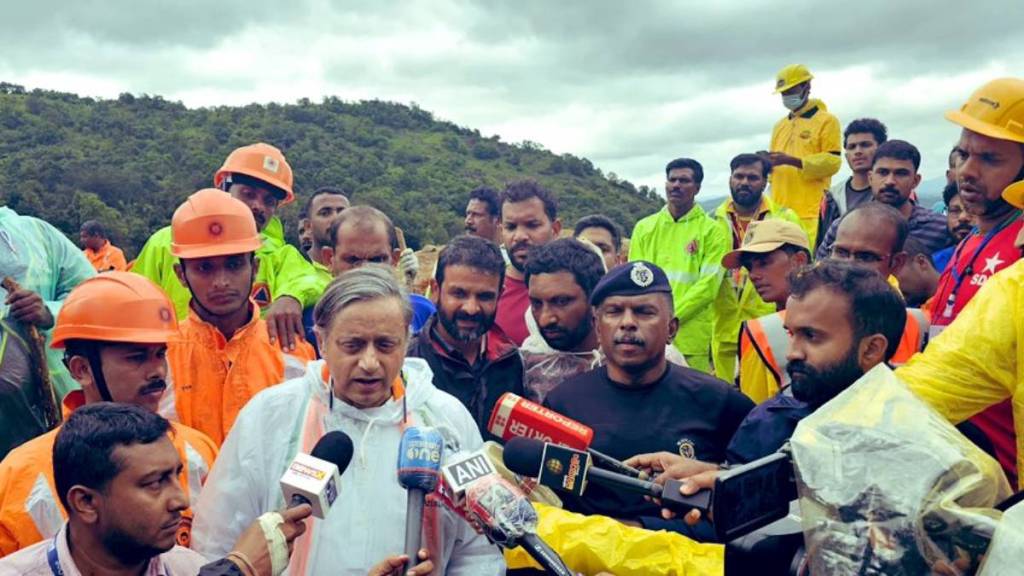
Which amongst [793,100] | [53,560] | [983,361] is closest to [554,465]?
[983,361]

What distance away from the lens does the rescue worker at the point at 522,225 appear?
5.64m

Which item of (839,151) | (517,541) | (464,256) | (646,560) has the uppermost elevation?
(839,151)

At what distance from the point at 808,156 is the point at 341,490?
316 inches

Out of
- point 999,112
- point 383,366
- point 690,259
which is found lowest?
point 383,366

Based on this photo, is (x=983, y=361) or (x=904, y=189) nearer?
(x=983, y=361)

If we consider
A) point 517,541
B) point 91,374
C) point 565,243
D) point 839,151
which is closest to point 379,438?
point 517,541

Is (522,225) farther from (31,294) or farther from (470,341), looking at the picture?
(31,294)

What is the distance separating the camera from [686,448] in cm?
338

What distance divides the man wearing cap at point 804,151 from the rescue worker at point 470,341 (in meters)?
5.84

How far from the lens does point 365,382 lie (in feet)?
9.68

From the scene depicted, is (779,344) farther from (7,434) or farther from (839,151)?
(839,151)

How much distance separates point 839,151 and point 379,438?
8106mm

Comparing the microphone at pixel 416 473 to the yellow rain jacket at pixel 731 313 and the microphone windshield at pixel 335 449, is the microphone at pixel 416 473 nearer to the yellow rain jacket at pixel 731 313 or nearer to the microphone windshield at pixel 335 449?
the microphone windshield at pixel 335 449

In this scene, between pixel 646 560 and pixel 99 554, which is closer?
pixel 99 554
